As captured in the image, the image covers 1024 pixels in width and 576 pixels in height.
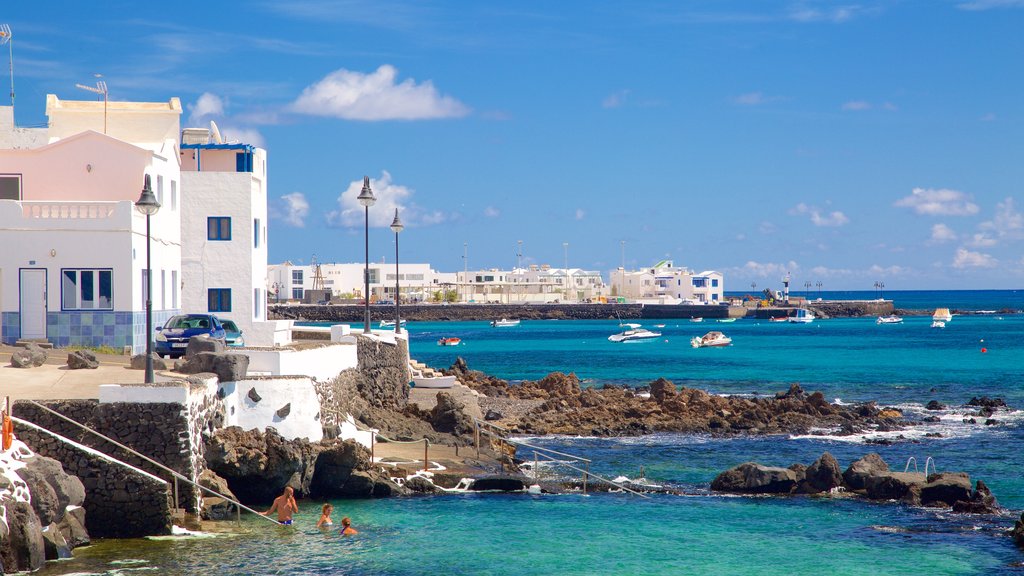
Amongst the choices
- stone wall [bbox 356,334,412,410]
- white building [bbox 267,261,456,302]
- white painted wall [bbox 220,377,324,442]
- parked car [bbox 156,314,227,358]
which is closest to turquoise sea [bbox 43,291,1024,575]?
white painted wall [bbox 220,377,324,442]

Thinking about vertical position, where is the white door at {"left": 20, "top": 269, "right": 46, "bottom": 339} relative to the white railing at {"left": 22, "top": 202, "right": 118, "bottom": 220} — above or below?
below

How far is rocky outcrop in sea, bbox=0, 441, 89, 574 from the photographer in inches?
679

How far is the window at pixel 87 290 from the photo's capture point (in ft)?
99.5

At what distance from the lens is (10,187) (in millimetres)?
33969

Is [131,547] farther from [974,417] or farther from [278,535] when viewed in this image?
[974,417]

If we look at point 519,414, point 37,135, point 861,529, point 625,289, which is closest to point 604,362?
point 519,414

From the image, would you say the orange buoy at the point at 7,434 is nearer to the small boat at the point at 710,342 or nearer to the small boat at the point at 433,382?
the small boat at the point at 433,382

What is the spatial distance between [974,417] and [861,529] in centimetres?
2328

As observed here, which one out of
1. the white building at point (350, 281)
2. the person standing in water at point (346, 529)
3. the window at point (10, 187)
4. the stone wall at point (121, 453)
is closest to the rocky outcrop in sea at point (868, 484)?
the person standing in water at point (346, 529)

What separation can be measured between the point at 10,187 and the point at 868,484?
26215 mm

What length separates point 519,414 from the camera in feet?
148

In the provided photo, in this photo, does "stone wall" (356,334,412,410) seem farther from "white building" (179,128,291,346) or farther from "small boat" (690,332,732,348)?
"small boat" (690,332,732,348)

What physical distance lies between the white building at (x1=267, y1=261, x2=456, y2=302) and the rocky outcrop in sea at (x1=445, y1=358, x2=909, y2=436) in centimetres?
13044

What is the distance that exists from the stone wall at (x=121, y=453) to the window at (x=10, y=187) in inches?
632
